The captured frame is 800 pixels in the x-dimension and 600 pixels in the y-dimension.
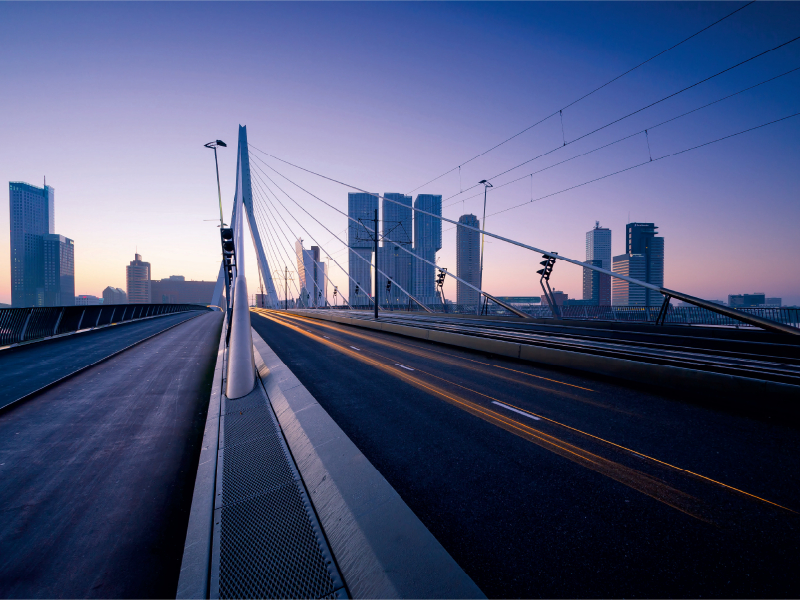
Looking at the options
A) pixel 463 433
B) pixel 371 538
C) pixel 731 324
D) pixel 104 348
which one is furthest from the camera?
pixel 731 324

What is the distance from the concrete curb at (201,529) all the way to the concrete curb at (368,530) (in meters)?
1.00

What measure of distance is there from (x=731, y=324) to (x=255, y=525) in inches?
1134

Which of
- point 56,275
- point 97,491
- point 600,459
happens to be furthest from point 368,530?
point 56,275

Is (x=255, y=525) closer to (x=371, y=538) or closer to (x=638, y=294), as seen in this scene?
(x=371, y=538)

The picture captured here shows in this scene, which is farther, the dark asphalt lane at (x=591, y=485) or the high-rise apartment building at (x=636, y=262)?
the high-rise apartment building at (x=636, y=262)

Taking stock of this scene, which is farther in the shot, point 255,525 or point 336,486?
point 336,486

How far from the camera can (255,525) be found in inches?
135

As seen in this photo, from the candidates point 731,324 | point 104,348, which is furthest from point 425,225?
point 104,348

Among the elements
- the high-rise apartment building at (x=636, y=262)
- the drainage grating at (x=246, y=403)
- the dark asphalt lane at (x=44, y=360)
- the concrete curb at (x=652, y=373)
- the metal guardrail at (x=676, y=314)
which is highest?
the high-rise apartment building at (x=636, y=262)

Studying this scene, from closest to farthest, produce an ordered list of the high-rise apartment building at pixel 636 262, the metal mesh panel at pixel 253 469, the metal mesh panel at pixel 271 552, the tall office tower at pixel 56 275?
the metal mesh panel at pixel 271 552 → the metal mesh panel at pixel 253 469 → the high-rise apartment building at pixel 636 262 → the tall office tower at pixel 56 275

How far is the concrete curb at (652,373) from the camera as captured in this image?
6141mm

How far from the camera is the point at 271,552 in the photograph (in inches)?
122

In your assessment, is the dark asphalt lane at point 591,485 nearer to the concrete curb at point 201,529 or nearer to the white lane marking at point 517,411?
the white lane marking at point 517,411

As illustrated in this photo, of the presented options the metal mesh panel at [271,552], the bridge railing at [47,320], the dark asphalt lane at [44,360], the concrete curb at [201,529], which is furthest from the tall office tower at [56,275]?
the metal mesh panel at [271,552]
